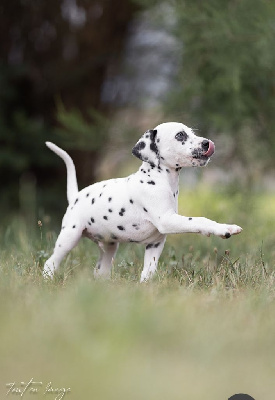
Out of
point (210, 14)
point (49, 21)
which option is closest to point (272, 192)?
point (210, 14)

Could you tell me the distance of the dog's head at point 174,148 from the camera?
12.2ft

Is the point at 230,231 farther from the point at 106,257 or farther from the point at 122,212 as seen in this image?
the point at 106,257

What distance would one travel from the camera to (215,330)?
2.84m

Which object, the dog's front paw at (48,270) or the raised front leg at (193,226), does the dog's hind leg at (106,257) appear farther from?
the raised front leg at (193,226)

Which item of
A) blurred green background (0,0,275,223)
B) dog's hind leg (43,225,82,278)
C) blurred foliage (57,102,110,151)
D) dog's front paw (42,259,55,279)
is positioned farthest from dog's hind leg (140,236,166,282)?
blurred foliage (57,102,110,151)

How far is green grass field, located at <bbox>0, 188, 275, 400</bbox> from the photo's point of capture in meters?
2.36

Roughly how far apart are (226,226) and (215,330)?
2.43 ft

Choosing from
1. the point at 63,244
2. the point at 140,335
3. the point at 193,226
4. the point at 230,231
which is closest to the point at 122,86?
the point at 63,244

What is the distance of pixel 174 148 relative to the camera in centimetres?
376

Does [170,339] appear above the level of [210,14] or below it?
below

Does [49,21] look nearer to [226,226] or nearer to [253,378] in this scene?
[226,226]

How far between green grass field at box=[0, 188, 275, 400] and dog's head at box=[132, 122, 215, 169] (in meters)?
0.65

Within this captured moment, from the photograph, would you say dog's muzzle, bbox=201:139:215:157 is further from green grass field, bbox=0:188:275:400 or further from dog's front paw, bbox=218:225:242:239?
green grass field, bbox=0:188:275:400

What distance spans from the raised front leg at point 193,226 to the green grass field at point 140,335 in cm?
30
